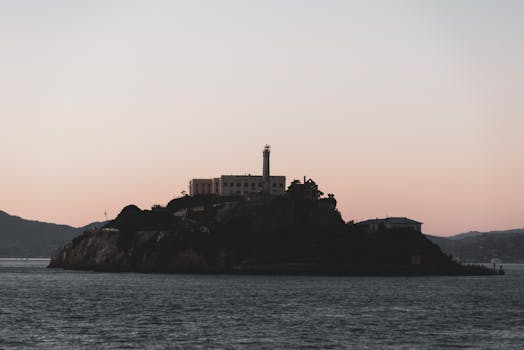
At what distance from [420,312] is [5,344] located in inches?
2182

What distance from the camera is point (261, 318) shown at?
370 feet

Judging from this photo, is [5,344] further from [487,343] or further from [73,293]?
[73,293]

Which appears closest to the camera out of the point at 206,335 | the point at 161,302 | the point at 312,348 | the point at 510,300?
the point at 312,348

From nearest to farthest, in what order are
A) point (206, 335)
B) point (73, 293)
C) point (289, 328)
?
point (206, 335) → point (289, 328) → point (73, 293)

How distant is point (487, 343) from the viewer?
8900 cm

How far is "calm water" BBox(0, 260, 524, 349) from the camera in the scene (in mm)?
89438

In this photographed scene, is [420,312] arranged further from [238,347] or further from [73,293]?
[73,293]

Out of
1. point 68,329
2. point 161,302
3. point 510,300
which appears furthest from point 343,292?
point 68,329

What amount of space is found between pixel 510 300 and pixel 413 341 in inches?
2670

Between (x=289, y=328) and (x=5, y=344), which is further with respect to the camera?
(x=289, y=328)

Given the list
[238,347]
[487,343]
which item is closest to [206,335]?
[238,347]

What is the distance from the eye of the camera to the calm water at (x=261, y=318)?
3521 inches

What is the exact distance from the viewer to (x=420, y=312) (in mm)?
124062

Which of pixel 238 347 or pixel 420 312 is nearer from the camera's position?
pixel 238 347
